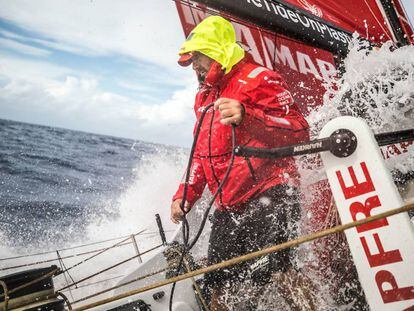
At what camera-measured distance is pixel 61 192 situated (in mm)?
20906

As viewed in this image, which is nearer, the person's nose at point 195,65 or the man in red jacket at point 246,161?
the man in red jacket at point 246,161

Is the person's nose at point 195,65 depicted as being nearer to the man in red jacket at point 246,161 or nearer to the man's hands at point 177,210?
the man in red jacket at point 246,161

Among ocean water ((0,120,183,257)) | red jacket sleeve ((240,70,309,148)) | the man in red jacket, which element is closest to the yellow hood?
the man in red jacket

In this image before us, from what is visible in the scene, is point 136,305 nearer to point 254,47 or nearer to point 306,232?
point 306,232

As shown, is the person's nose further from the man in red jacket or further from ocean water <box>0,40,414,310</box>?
ocean water <box>0,40,414,310</box>

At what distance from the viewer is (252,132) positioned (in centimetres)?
185

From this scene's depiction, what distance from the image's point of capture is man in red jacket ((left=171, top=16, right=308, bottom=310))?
1.95 metres

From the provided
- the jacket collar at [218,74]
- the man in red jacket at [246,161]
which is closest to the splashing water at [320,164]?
the man in red jacket at [246,161]

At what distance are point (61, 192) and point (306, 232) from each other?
826 inches

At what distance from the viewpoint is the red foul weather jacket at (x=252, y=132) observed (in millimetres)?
1856

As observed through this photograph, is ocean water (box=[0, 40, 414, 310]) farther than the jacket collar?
Yes

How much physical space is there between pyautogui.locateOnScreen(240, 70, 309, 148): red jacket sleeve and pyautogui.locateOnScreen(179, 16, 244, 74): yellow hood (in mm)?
228

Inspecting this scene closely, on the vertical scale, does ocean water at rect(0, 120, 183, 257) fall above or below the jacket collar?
above

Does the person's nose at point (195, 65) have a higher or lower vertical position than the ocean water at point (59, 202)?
lower
